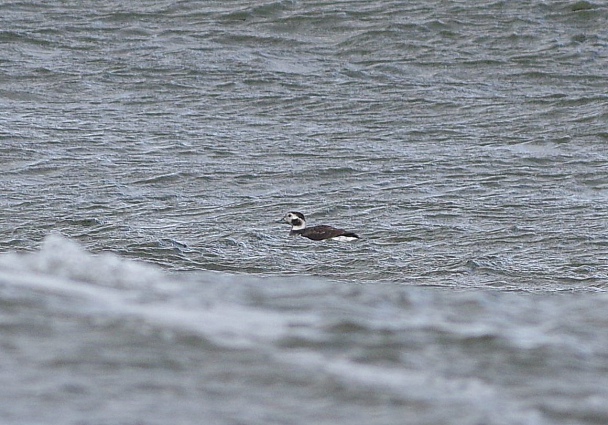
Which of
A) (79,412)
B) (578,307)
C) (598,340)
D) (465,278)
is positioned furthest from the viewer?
(465,278)

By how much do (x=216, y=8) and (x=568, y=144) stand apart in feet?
23.9

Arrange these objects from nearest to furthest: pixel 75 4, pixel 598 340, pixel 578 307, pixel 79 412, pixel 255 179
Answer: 1. pixel 79 412
2. pixel 598 340
3. pixel 578 307
4. pixel 255 179
5. pixel 75 4

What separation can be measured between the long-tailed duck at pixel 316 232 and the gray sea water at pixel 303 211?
0.25 ft

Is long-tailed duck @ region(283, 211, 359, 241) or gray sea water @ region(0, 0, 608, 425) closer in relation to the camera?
gray sea water @ region(0, 0, 608, 425)

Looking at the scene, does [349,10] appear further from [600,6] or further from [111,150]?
[111,150]

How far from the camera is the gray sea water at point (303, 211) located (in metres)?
5.05

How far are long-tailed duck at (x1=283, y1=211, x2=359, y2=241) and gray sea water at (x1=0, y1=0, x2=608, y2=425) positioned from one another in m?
0.08

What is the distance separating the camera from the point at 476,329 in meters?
5.82

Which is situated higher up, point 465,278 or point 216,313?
point 216,313

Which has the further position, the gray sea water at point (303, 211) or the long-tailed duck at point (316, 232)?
the long-tailed duck at point (316, 232)

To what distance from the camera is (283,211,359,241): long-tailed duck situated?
10.0 metres

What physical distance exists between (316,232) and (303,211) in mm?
1089

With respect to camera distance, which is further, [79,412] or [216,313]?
[216,313]

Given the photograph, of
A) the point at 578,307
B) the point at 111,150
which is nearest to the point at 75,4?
the point at 111,150
